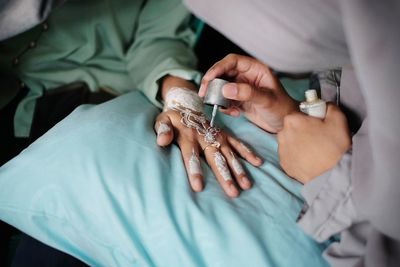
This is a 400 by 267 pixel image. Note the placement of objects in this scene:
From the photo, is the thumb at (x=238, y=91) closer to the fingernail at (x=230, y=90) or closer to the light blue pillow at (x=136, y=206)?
the fingernail at (x=230, y=90)

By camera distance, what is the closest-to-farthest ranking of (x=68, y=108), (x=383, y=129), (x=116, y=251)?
(x=383, y=129)
(x=116, y=251)
(x=68, y=108)

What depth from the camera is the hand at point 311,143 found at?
566 mm

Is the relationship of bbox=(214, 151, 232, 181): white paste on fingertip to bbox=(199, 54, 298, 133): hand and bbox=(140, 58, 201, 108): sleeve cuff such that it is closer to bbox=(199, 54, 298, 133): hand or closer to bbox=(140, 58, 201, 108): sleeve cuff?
bbox=(199, 54, 298, 133): hand

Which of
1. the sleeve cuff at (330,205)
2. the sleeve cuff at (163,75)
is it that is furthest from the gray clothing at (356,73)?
the sleeve cuff at (163,75)

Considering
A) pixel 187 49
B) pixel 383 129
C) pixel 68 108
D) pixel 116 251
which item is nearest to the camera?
pixel 383 129

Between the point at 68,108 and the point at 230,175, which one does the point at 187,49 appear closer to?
the point at 68,108

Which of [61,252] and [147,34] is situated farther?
[147,34]

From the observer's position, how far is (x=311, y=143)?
586mm

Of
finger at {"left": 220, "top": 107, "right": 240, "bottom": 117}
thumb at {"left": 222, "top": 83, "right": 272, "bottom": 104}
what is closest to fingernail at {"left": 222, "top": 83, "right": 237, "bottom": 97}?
thumb at {"left": 222, "top": 83, "right": 272, "bottom": 104}

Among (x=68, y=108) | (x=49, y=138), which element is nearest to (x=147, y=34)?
(x=68, y=108)

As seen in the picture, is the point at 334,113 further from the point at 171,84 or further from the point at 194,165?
the point at 171,84

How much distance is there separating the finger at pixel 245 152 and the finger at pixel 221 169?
4 cm

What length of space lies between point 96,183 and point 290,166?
1.00 feet

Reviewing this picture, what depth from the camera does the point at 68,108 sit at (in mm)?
844
